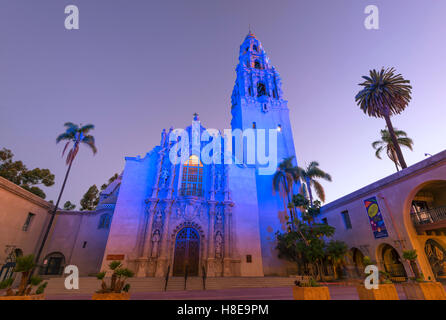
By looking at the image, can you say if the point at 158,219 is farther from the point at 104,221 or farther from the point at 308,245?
→ the point at 308,245

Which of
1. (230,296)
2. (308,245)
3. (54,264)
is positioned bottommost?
(230,296)

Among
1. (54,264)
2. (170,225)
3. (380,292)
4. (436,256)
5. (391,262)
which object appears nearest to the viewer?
(380,292)

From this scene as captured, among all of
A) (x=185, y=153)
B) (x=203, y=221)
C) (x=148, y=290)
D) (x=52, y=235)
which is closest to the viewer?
(x=148, y=290)

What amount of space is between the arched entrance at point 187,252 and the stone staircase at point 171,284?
303cm

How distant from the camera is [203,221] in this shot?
2180 centimetres

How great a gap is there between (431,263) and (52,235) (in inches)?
1387

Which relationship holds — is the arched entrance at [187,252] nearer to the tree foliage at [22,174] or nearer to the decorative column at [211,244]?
the decorative column at [211,244]

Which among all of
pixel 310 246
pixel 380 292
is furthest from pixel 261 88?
pixel 380 292

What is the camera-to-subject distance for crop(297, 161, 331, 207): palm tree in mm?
27125

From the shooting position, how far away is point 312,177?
28.2 m

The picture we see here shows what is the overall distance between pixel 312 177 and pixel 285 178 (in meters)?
3.97
